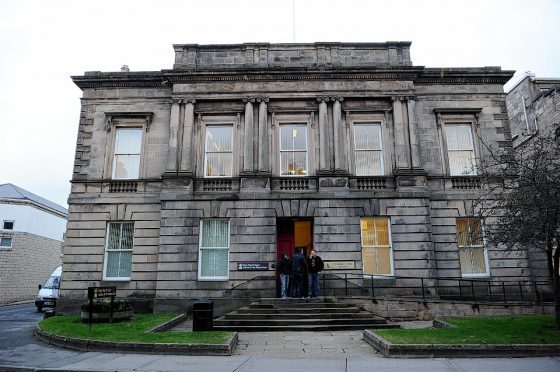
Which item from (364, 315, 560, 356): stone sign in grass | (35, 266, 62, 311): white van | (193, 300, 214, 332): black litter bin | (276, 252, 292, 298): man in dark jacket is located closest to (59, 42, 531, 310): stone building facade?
(276, 252, 292, 298): man in dark jacket

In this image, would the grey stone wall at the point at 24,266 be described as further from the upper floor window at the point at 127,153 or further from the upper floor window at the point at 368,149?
the upper floor window at the point at 368,149

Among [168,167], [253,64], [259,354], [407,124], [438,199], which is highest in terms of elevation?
[253,64]

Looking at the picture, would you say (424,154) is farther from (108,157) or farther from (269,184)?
(108,157)

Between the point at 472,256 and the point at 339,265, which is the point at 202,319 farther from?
the point at 472,256

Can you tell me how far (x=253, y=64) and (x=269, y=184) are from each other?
19.5 ft

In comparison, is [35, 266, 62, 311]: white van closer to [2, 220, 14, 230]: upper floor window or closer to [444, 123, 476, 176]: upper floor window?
[2, 220, 14, 230]: upper floor window

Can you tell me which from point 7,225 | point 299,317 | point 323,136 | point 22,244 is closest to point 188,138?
point 323,136

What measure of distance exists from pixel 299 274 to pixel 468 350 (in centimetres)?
725

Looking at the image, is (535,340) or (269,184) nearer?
(535,340)

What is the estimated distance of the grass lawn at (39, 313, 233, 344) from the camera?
9859mm

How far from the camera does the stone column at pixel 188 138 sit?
17.7 meters

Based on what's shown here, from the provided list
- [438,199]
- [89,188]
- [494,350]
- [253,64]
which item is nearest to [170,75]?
[253,64]

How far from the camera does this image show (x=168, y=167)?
57.8 feet

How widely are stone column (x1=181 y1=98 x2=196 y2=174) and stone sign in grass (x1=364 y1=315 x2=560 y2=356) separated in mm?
10671
